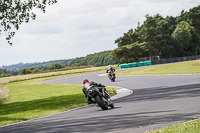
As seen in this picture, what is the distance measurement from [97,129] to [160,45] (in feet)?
281

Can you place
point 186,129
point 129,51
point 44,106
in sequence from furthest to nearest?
1. point 129,51
2. point 44,106
3. point 186,129

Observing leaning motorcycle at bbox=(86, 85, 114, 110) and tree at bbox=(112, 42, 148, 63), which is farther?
tree at bbox=(112, 42, 148, 63)

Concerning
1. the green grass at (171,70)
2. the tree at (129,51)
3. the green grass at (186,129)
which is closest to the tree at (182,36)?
the tree at (129,51)

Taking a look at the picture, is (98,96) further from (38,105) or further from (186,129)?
(38,105)

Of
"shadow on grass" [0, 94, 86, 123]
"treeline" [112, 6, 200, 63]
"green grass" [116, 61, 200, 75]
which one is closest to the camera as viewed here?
"shadow on grass" [0, 94, 86, 123]

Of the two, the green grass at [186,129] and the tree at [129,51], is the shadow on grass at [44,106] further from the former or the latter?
the tree at [129,51]

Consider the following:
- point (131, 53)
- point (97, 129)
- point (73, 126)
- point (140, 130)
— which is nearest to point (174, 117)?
point (140, 130)

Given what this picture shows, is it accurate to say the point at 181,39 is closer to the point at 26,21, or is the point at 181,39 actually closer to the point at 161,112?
the point at 26,21

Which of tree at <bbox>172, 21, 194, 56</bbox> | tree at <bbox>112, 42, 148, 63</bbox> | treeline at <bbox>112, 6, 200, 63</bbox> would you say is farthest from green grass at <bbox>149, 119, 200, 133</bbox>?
tree at <bbox>172, 21, 194, 56</bbox>

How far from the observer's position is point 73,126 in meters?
8.63

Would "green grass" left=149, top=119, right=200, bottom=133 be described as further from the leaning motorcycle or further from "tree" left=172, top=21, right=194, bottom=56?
"tree" left=172, top=21, right=194, bottom=56

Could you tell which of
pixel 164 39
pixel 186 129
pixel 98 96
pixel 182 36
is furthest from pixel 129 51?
pixel 186 129

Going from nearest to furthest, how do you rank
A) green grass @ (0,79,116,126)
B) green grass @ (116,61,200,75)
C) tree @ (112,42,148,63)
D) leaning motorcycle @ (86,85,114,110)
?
1. leaning motorcycle @ (86,85,114,110)
2. green grass @ (0,79,116,126)
3. green grass @ (116,61,200,75)
4. tree @ (112,42,148,63)

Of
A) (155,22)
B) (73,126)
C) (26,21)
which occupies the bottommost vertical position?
(73,126)
